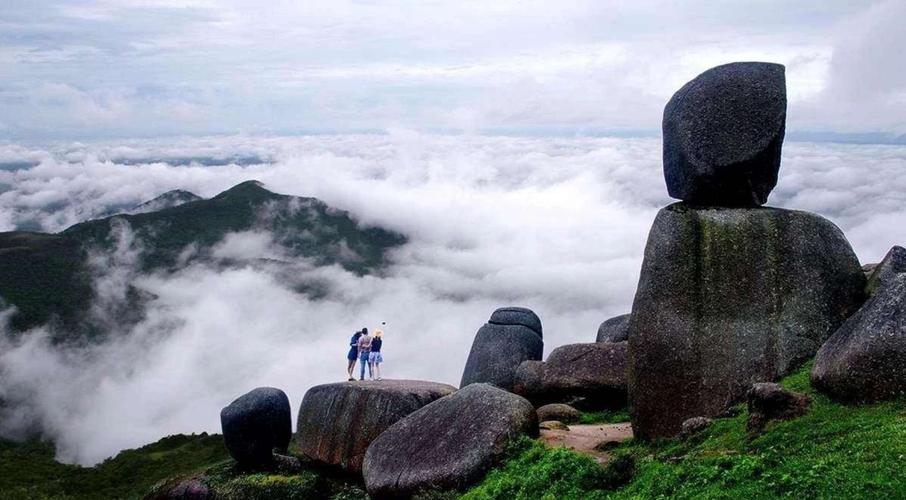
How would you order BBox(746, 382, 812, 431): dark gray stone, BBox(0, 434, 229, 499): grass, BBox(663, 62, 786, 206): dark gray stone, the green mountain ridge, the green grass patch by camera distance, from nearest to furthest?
1. BBox(746, 382, 812, 431): dark gray stone
2. the green grass patch
3. BBox(663, 62, 786, 206): dark gray stone
4. BBox(0, 434, 229, 499): grass
5. the green mountain ridge

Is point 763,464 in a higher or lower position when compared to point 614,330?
higher

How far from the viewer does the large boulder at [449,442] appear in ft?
60.7

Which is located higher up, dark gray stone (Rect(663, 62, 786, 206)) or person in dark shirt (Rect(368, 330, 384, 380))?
dark gray stone (Rect(663, 62, 786, 206))

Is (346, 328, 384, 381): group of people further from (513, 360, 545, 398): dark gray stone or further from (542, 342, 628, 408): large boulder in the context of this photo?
(542, 342, 628, 408): large boulder

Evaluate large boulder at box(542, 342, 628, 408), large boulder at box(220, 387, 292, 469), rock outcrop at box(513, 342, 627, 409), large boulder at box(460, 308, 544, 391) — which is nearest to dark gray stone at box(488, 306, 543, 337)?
large boulder at box(460, 308, 544, 391)

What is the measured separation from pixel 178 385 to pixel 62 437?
62495mm

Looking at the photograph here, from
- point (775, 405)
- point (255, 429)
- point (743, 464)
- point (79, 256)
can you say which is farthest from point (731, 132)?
point (79, 256)

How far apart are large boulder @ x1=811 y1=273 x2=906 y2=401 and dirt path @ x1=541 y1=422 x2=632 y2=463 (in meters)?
5.64

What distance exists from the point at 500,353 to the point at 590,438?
13752 mm

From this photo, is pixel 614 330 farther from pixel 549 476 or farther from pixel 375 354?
pixel 549 476

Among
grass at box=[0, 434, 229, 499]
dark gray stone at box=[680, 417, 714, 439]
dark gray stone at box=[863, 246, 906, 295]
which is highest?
dark gray stone at box=[863, 246, 906, 295]

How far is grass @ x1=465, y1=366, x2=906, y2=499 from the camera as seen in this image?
11344 mm

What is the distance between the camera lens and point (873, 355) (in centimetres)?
1377

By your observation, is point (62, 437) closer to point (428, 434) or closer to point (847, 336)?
point (428, 434)
